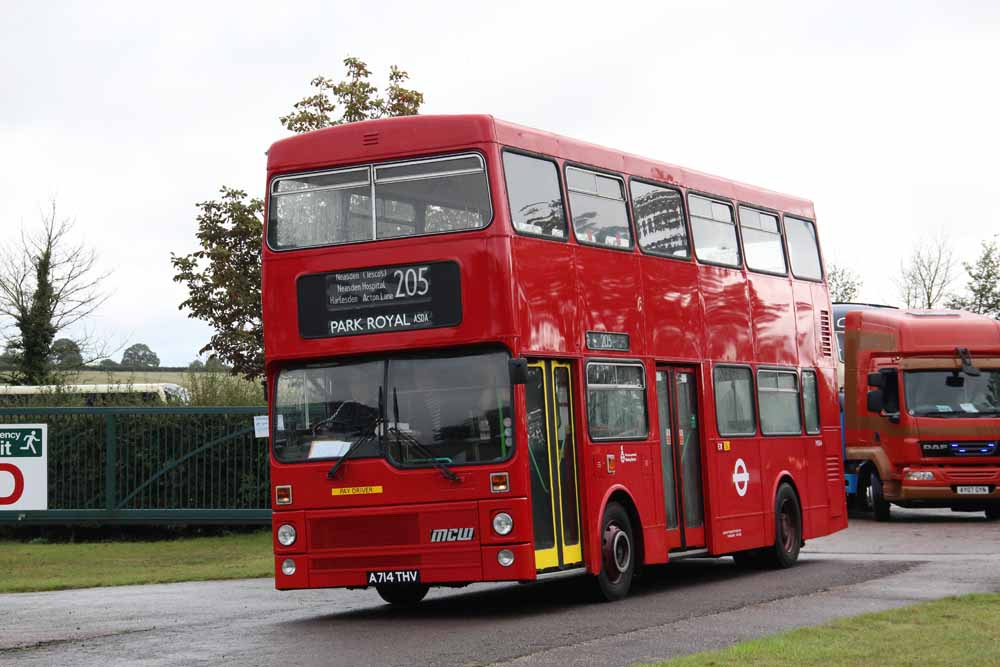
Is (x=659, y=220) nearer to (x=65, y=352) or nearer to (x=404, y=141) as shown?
(x=404, y=141)

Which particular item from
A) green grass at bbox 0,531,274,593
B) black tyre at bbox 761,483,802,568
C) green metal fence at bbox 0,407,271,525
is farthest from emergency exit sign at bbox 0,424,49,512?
black tyre at bbox 761,483,802,568

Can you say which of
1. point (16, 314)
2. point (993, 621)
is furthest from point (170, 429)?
point (16, 314)

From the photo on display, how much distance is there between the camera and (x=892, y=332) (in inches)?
1178

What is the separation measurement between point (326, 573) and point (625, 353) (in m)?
3.93

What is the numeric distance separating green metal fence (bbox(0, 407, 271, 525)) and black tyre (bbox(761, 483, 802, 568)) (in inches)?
393

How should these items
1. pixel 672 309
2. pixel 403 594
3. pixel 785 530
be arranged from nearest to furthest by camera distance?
1. pixel 403 594
2. pixel 672 309
3. pixel 785 530

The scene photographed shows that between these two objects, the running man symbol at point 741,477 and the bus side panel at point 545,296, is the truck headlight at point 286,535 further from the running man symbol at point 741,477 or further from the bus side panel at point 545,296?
the running man symbol at point 741,477

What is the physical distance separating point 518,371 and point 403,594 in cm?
366

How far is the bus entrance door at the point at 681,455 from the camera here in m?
17.6

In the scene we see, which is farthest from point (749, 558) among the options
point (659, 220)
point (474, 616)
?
point (474, 616)

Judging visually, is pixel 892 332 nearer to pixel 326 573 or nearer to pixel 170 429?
pixel 170 429

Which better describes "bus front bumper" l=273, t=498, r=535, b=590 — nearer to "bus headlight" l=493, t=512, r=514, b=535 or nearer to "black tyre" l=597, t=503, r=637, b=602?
"bus headlight" l=493, t=512, r=514, b=535

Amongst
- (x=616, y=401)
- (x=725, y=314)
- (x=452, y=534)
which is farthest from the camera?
(x=725, y=314)

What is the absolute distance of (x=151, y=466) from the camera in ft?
91.3
